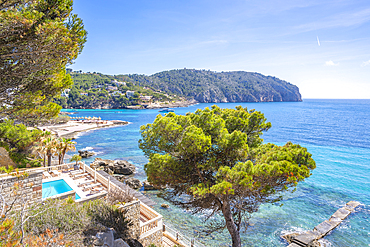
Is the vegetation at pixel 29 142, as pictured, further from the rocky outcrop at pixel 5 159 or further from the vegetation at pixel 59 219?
the vegetation at pixel 59 219

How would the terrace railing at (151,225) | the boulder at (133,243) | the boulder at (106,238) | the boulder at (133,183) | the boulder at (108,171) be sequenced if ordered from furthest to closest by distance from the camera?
the boulder at (108,171) < the boulder at (133,183) < the terrace railing at (151,225) < the boulder at (133,243) < the boulder at (106,238)

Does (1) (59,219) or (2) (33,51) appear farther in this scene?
(1) (59,219)

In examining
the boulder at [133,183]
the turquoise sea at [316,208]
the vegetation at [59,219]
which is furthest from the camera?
the boulder at [133,183]

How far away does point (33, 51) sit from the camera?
19.3 feet

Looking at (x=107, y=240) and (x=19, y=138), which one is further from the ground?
(x=19, y=138)

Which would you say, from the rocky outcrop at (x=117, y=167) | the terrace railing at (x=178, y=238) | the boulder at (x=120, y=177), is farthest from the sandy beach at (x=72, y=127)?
the terrace railing at (x=178, y=238)

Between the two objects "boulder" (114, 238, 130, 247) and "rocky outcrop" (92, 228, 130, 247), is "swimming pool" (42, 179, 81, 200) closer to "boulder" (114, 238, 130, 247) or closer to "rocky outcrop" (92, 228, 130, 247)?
"rocky outcrop" (92, 228, 130, 247)

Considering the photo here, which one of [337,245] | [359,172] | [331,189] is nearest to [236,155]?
[337,245]

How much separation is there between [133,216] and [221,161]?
507 cm

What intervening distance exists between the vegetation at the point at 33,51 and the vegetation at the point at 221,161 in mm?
4321

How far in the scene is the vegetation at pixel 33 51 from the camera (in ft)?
18.3

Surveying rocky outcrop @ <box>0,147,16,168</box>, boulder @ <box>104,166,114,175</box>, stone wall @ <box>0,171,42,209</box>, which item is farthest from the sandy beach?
stone wall @ <box>0,171,42,209</box>

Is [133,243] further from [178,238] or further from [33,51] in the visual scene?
[33,51]

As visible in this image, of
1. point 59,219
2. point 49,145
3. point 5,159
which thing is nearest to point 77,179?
point 49,145
